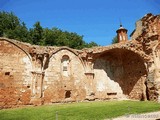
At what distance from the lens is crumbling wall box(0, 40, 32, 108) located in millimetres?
13203

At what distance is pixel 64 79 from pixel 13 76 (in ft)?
14.5

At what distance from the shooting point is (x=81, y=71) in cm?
1711

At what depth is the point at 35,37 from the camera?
29.8 meters

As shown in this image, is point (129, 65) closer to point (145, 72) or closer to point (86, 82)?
point (145, 72)

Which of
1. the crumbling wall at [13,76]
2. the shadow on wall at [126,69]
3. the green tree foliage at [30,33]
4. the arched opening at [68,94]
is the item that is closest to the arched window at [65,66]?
the arched opening at [68,94]

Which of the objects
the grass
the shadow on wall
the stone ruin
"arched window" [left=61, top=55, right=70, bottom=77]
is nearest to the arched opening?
the stone ruin

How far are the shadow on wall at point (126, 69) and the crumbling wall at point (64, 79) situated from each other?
7.40ft

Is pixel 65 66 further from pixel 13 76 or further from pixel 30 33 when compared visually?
pixel 30 33

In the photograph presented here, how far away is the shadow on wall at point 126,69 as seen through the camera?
16.5m

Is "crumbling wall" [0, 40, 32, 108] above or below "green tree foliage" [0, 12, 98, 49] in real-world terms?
below

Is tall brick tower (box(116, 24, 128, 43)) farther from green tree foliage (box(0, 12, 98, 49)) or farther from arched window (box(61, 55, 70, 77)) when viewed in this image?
arched window (box(61, 55, 70, 77))

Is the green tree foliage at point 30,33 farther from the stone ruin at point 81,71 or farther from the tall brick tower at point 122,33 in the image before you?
the stone ruin at point 81,71

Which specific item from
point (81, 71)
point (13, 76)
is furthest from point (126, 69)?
point (13, 76)

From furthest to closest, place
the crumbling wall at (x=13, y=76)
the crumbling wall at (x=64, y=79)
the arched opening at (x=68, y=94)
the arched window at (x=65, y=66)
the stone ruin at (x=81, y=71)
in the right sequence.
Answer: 1. the arched window at (x=65, y=66)
2. the arched opening at (x=68, y=94)
3. the crumbling wall at (x=64, y=79)
4. the stone ruin at (x=81, y=71)
5. the crumbling wall at (x=13, y=76)
